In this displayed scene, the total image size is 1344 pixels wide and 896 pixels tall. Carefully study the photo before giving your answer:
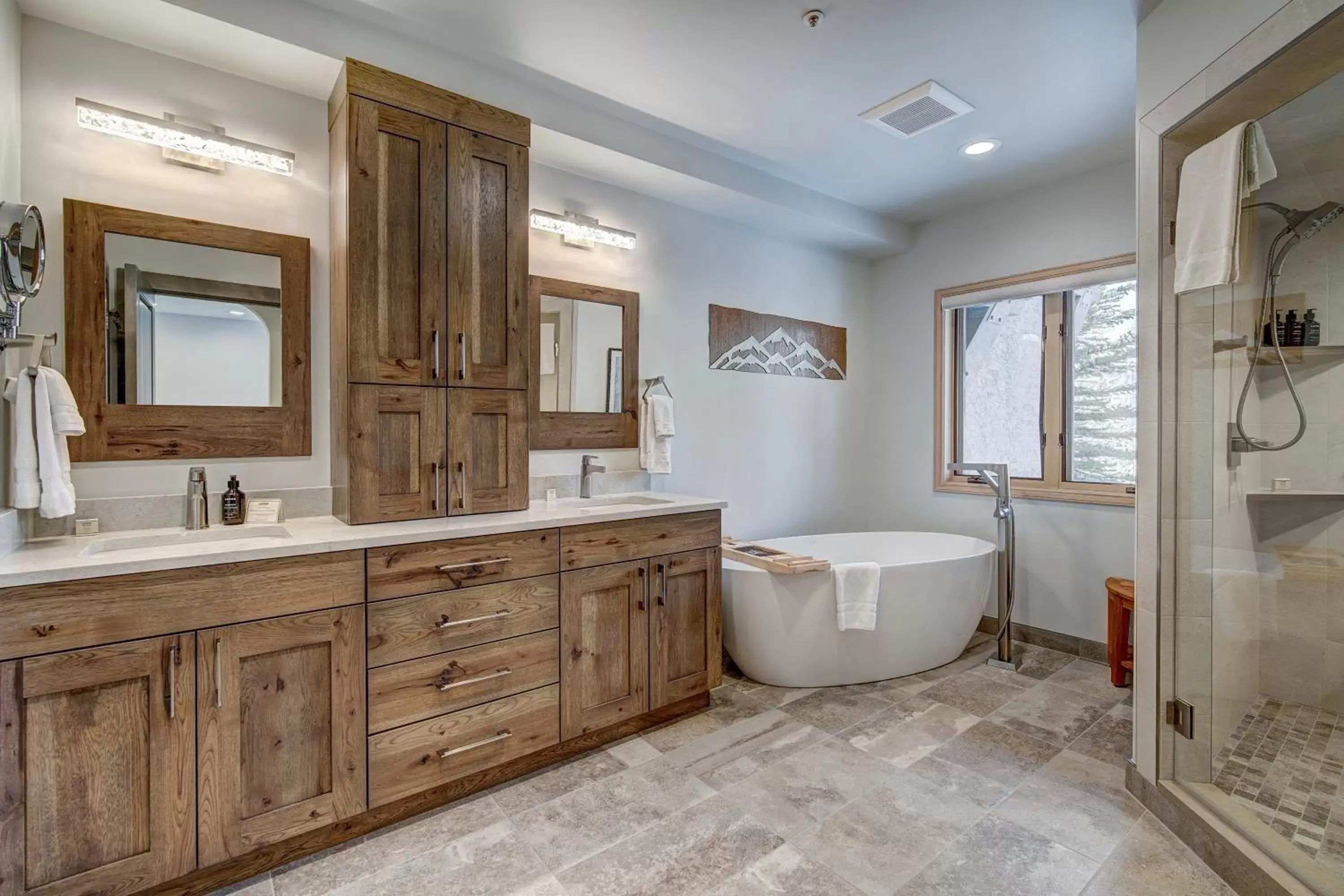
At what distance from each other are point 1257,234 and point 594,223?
243 cm

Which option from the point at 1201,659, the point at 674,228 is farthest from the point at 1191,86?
the point at 674,228

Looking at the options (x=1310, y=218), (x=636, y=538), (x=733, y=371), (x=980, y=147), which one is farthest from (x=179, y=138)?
(x=1310, y=218)

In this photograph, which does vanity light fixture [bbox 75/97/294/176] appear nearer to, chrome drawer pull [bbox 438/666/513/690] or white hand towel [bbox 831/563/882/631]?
chrome drawer pull [bbox 438/666/513/690]

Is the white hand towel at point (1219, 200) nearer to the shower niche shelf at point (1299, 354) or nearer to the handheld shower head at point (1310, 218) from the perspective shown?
the handheld shower head at point (1310, 218)

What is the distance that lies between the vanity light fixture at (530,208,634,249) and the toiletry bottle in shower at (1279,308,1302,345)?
2554mm

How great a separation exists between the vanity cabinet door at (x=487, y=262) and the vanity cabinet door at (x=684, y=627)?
1.00 metres

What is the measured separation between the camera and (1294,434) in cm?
204

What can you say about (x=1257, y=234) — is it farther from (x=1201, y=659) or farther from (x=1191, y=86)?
(x=1201, y=659)

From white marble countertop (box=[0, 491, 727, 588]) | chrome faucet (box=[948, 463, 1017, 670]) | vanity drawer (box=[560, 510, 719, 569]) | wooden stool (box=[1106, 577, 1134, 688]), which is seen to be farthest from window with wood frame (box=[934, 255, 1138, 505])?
white marble countertop (box=[0, 491, 727, 588])

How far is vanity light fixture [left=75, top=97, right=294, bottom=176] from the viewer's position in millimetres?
1888

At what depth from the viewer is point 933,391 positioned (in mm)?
4074

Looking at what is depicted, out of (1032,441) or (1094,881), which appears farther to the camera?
(1032,441)

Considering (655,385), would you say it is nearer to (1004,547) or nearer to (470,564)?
(470,564)

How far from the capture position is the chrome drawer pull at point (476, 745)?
202cm
